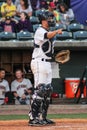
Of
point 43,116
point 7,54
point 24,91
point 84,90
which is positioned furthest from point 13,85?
point 43,116

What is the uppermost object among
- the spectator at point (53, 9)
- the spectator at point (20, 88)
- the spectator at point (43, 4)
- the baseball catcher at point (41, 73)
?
the spectator at point (43, 4)

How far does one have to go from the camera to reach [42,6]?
1413 cm

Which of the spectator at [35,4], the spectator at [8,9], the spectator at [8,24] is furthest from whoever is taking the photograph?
the spectator at [35,4]

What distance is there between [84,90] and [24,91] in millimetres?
1776

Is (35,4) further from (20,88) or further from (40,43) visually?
(40,43)

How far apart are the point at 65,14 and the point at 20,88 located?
118 inches

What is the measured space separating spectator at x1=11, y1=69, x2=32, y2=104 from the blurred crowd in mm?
1318

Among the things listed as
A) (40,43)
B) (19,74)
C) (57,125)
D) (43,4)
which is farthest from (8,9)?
(57,125)

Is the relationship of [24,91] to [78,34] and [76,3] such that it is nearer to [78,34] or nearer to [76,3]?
[78,34]

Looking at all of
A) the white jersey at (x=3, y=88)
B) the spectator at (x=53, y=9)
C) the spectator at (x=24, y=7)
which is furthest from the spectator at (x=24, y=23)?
the white jersey at (x=3, y=88)

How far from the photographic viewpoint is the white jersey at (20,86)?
39.0 feet

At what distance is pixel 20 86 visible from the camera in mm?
11883

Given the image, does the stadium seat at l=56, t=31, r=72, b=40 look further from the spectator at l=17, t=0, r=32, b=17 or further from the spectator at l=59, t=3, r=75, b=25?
the spectator at l=17, t=0, r=32, b=17

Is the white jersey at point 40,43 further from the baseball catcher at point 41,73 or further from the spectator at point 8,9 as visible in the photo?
the spectator at point 8,9
